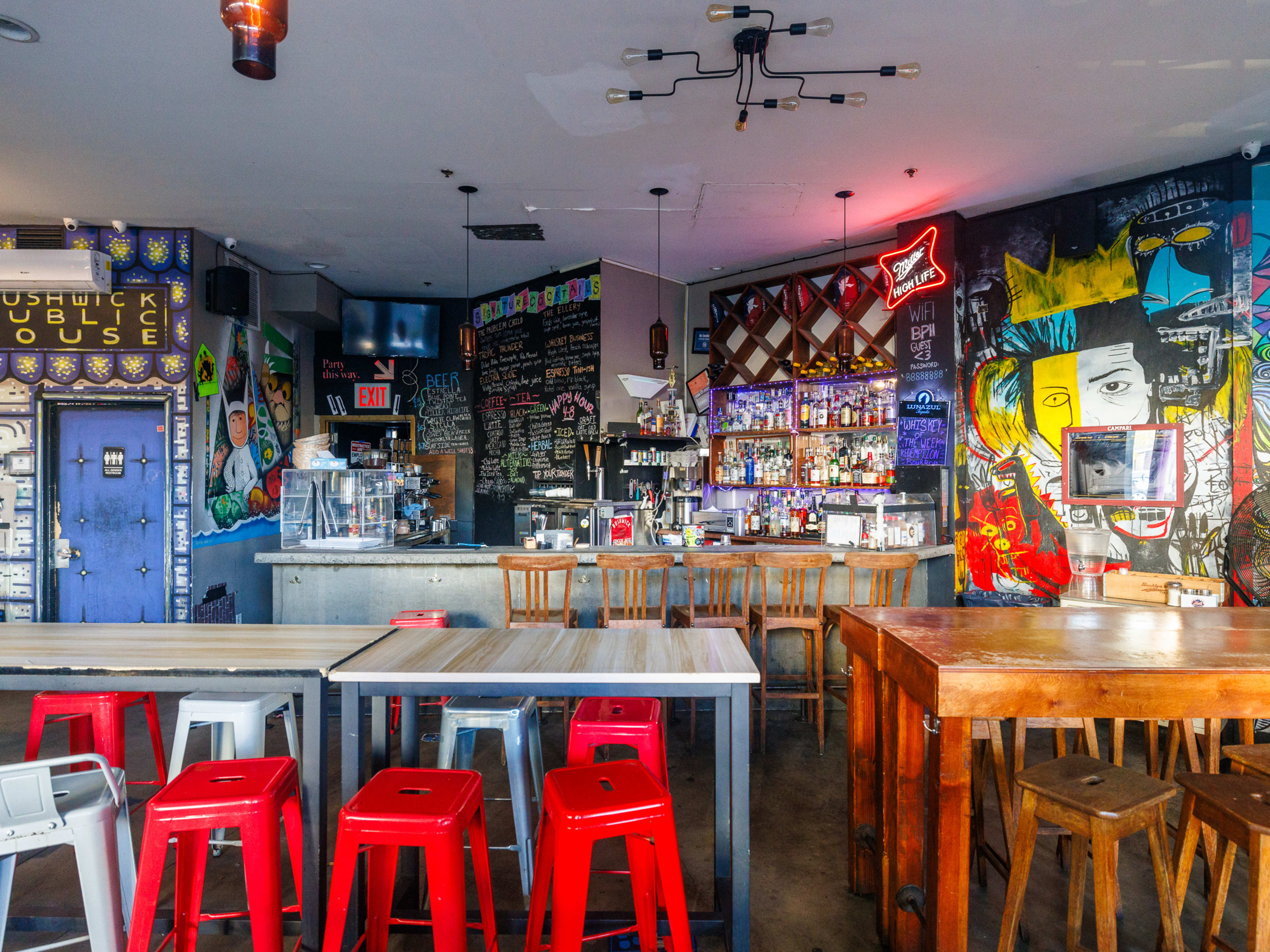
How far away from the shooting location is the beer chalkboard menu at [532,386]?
667cm

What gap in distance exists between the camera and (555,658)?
2.08 meters

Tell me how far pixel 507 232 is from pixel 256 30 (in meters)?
4.26

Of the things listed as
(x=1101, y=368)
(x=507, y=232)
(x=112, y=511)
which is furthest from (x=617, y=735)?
(x=112, y=511)

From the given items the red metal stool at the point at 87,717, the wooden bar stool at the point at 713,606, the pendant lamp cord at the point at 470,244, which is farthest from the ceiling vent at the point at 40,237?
the wooden bar stool at the point at 713,606

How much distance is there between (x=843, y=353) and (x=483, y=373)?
3.97m

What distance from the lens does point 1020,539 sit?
512 cm

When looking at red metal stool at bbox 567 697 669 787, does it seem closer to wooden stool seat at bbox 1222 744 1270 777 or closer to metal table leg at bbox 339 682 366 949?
metal table leg at bbox 339 682 366 949

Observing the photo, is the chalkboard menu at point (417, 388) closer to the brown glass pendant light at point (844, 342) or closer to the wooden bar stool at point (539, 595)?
the brown glass pendant light at point (844, 342)

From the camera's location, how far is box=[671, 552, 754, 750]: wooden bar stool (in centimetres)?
381

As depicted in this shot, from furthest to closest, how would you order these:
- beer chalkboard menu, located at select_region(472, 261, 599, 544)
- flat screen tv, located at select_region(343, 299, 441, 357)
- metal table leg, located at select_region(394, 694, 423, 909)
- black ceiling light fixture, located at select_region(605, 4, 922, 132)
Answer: flat screen tv, located at select_region(343, 299, 441, 357) → beer chalkboard menu, located at select_region(472, 261, 599, 544) → black ceiling light fixture, located at select_region(605, 4, 922, 132) → metal table leg, located at select_region(394, 694, 423, 909)

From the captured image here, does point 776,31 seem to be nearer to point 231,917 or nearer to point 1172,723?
point 1172,723

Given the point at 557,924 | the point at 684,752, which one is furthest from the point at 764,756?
the point at 557,924

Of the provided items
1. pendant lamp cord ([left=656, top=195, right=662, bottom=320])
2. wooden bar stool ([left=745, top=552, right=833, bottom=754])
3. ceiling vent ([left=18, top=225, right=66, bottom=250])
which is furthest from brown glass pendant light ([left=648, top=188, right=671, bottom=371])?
ceiling vent ([left=18, top=225, right=66, bottom=250])

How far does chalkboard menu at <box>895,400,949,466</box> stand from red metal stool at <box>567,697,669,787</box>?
3942 millimetres
